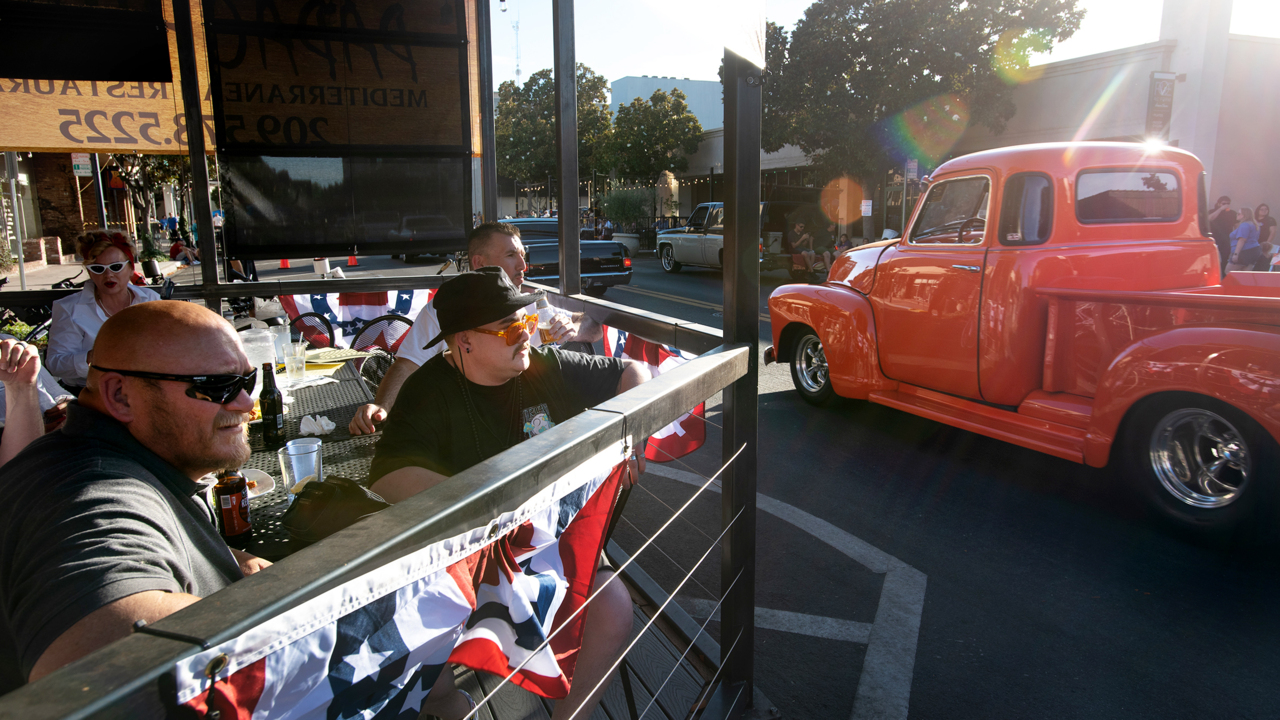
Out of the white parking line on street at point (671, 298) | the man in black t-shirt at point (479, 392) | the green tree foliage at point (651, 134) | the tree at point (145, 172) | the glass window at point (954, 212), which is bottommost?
the white parking line on street at point (671, 298)

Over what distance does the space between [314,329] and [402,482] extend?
11.9ft

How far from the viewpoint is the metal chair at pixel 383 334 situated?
5.50 metres

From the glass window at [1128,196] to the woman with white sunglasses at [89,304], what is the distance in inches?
240

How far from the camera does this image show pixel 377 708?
3.24 ft

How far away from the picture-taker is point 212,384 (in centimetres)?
158

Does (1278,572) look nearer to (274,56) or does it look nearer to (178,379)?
(178,379)

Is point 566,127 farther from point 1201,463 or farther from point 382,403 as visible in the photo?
point 1201,463

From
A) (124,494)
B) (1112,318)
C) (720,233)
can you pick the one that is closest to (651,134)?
(720,233)

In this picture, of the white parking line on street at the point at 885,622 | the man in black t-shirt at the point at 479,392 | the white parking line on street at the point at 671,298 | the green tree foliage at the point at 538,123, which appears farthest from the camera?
the green tree foliage at the point at 538,123

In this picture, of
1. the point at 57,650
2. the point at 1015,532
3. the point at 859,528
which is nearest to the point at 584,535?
the point at 57,650

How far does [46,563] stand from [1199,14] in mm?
22322

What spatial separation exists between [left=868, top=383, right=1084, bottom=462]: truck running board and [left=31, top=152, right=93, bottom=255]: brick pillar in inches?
1192

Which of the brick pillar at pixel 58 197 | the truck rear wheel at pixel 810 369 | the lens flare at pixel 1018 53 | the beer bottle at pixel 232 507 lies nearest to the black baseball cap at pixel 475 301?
the beer bottle at pixel 232 507

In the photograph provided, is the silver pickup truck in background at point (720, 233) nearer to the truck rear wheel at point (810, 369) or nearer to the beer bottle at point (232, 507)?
the truck rear wheel at point (810, 369)
